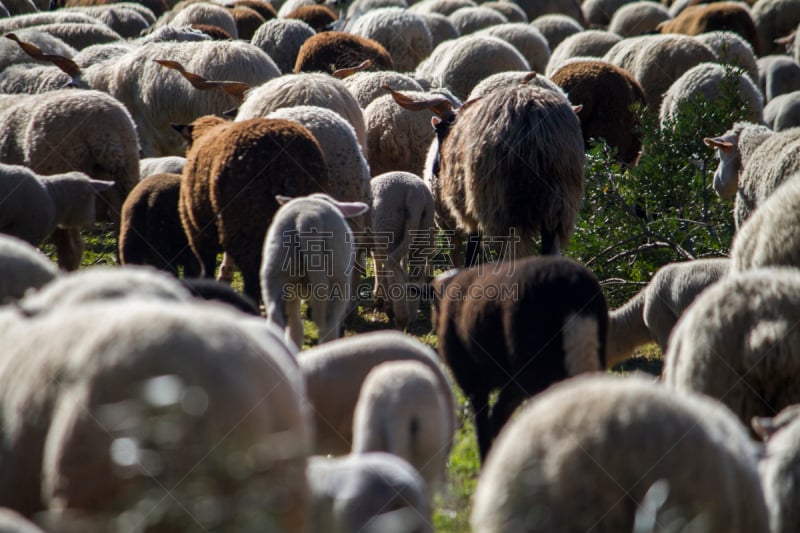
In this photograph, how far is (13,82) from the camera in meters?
11.8

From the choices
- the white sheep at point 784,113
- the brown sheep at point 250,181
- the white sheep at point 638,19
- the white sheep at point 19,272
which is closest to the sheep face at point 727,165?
the brown sheep at point 250,181

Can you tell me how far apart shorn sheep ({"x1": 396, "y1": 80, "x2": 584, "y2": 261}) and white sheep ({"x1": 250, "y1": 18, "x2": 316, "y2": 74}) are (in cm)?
949

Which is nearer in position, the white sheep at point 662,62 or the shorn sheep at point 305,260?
the shorn sheep at point 305,260

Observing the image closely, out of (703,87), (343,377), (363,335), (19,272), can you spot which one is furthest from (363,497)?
(703,87)

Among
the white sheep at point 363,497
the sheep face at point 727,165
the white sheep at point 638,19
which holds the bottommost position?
the white sheep at point 638,19

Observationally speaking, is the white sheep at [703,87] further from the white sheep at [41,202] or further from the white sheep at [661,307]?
the white sheep at [41,202]

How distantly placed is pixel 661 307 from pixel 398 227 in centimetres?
239

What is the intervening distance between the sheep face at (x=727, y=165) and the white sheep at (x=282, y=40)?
31.4 ft

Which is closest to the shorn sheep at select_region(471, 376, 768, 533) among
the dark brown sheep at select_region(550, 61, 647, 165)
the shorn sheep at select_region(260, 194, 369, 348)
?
the shorn sheep at select_region(260, 194, 369, 348)

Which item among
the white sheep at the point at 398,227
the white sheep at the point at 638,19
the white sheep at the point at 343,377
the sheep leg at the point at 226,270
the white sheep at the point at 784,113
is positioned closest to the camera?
the white sheep at the point at 343,377

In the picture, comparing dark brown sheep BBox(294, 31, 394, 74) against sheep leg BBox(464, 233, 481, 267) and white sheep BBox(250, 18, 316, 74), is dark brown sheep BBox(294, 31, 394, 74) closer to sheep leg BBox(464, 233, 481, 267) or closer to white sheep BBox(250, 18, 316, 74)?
white sheep BBox(250, 18, 316, 74)

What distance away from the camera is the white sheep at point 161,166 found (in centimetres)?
852

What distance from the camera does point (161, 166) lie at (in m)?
8.69

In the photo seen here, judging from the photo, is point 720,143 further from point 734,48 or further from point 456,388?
point 734,48
